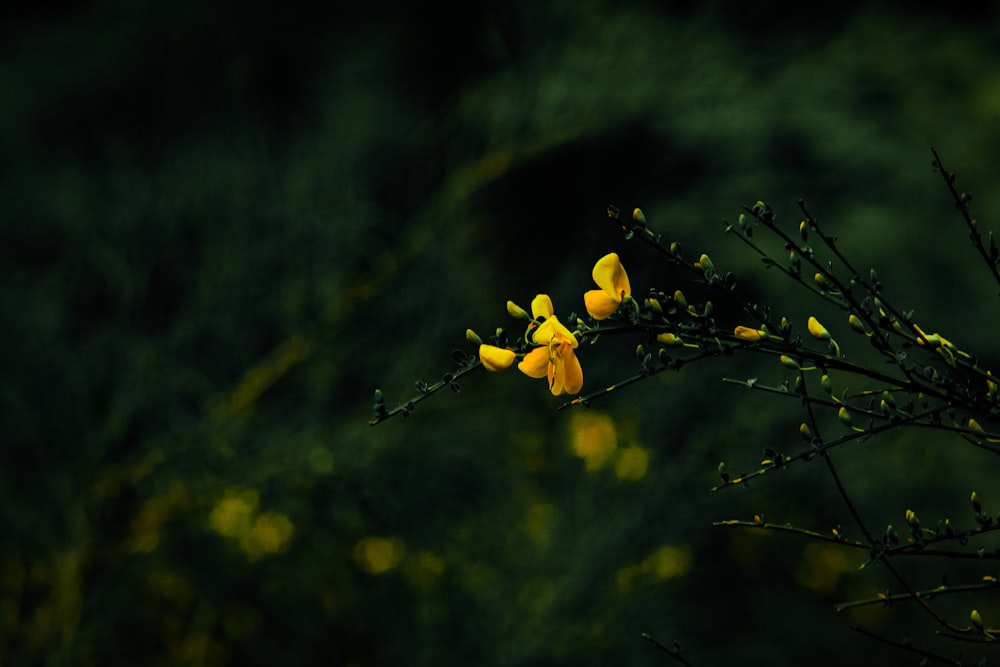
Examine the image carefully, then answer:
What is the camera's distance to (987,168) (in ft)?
5.62

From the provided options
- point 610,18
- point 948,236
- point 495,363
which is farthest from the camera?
point 948,236

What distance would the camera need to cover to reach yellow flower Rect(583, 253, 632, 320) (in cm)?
42

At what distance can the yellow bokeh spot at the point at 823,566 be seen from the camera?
1.37 m

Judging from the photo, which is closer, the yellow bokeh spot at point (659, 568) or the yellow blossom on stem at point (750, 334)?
the yellow blossom on stem at point (750, 334)

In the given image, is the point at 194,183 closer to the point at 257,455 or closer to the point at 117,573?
the point at 257,455

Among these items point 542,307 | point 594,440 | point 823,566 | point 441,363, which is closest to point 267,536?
point 441,363

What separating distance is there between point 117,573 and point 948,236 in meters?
1.40

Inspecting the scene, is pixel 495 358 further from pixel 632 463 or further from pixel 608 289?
pixel 632 463

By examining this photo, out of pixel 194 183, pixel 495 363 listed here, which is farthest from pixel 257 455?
pixel 495 363

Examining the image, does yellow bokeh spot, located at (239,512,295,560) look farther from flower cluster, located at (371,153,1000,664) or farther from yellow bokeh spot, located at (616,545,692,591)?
flower cluster, located at (371,153,1000,664)

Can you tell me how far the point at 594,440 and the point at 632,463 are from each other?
68mm

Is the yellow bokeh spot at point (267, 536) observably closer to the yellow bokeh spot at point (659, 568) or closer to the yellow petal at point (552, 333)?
the yellow bokeh spot at point (659, 568)

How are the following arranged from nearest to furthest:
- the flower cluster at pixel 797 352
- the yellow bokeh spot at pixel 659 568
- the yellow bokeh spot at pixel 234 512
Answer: the flower cluster at pixel 797 352
the yellow bokeh spot at pixel 659 568
the yellow bokeh spot at pixel 234 512

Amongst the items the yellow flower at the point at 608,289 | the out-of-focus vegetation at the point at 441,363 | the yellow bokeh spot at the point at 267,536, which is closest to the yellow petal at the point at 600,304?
the yellow flower at the point at 608,289
